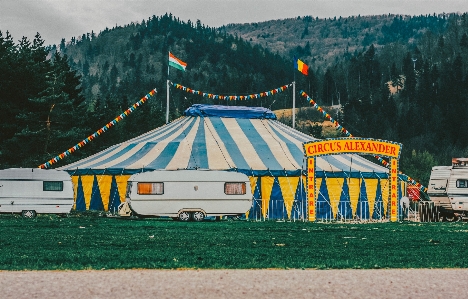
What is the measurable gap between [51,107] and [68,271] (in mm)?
31090

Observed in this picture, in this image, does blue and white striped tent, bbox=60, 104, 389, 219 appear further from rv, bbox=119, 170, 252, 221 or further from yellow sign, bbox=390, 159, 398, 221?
rv, bbox=119, 170, 252, 221

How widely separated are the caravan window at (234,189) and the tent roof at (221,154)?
183 centimetres

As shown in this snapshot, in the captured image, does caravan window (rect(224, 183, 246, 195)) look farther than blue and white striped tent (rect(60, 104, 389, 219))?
No

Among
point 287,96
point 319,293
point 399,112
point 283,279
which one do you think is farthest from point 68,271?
point 287,96

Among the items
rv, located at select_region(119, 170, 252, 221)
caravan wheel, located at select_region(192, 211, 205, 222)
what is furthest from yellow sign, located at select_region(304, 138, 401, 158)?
caravan wheel, located at select_region(192, 211, 205, 222)

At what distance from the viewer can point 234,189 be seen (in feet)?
69.1

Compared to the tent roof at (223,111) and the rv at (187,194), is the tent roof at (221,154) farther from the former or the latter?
the rv at (187,194)

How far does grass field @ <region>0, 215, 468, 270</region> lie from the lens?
30.7 feet

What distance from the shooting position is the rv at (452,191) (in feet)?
77.7

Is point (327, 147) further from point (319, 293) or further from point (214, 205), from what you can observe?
point (319, 293)

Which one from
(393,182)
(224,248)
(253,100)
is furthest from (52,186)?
(253,100)

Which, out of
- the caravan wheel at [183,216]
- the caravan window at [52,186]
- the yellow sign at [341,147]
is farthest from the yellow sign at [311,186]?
the caravan window at [52,186]

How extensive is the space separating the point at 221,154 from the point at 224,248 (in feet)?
42.7

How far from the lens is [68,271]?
328 inches
